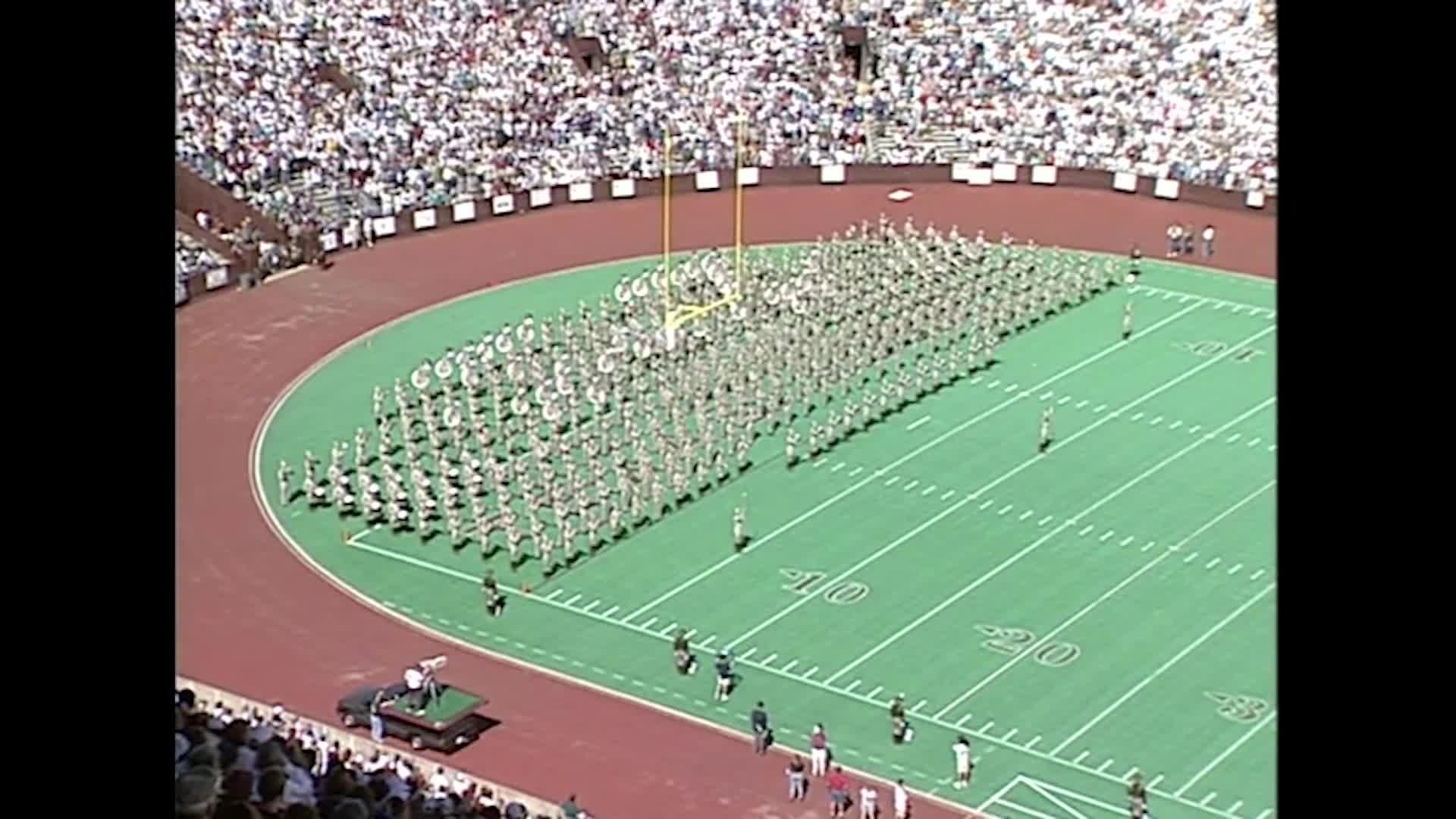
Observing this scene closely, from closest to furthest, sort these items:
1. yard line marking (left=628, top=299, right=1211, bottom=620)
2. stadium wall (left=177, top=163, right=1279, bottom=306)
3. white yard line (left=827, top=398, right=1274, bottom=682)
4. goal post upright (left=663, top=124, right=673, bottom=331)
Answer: white yard line (left=827, top=398, right=1274, bottom=682), yard line marking (left=628, top=299, right=1211, bottom=620), goal post upright (left=663, top=124, right=673, bottom=331), stadium wall (left=177, top=163, right=1279, bottom=306)

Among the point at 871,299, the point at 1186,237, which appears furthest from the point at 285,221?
the point at 1186,237

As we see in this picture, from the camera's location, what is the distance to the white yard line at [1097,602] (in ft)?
73.3

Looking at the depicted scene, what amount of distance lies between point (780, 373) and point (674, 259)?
23.7 ft

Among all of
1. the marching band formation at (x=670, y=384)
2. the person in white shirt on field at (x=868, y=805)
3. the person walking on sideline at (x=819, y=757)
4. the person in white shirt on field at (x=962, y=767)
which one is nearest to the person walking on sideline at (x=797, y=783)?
the person walking on sideline at (x=819, y=757)

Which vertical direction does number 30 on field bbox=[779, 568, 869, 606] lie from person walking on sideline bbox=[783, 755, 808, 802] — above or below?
above

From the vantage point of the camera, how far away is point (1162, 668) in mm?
22938

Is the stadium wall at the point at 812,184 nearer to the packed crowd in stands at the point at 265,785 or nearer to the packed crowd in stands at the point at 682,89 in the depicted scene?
the packed crowd in stands at the point at 682,89

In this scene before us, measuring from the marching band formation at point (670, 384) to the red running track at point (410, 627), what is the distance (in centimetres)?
168

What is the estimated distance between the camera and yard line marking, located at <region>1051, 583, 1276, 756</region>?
21406mm

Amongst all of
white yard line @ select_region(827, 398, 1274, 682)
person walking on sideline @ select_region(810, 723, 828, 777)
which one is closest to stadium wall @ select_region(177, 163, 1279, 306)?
white yard line @ select_region(827, 398, 1274, 682)

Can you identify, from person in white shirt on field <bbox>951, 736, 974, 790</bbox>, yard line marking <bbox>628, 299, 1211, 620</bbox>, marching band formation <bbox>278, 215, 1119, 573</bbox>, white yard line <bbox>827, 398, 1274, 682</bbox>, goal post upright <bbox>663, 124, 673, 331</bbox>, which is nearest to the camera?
person in white shirt on field <bbox>951, 736, 974, 790</bbox>

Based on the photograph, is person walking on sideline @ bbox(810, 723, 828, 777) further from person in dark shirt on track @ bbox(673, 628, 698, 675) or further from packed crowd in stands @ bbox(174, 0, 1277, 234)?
packed crowd in stands @ bbox(174, 0, 1277, 234)

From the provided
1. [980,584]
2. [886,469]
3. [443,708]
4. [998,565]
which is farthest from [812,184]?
[443,708]

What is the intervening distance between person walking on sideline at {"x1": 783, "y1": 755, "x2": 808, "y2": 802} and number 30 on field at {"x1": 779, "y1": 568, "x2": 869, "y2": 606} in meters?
4.25
